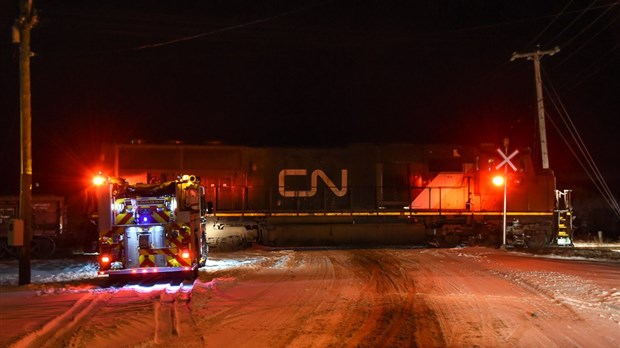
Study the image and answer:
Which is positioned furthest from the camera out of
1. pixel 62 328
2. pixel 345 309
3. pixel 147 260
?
pixel 147 260

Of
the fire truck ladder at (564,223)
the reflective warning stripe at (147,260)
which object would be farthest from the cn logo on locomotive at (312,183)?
the reflective warning stripe at (147,260)

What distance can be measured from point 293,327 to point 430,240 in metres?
15.4

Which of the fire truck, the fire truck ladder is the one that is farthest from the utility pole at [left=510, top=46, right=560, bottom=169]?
the fire truck

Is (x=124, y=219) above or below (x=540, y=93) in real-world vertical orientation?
below

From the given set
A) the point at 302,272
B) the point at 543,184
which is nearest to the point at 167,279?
the point at 302,272

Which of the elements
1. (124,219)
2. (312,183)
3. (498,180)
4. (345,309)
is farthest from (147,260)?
(498,180)

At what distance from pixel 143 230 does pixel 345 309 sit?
5994mm

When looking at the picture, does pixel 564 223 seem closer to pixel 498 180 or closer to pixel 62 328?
pixel 498 180

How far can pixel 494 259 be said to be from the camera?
16906mm

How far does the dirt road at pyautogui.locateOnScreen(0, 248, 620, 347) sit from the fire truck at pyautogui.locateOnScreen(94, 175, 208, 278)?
79cm

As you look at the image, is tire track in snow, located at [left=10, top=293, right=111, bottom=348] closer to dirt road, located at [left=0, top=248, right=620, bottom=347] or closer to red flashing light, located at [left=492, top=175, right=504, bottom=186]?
dirt road, located at [left=0, top=248, right=620, bottom=347]

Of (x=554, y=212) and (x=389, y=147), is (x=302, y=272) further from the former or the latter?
(x=554, y=212)

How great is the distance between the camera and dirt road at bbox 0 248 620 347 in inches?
297

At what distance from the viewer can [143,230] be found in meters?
13.4
